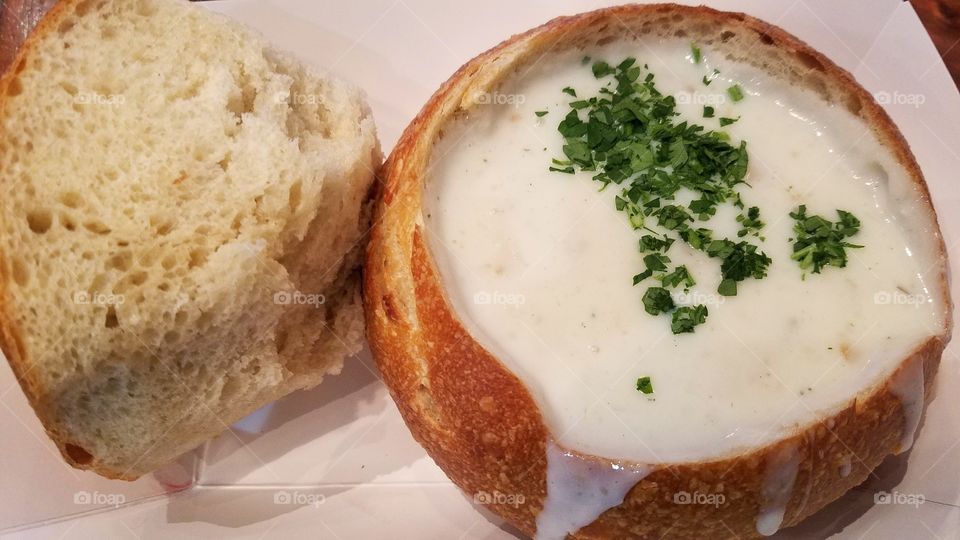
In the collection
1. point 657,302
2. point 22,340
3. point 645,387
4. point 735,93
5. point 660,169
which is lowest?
point 22,340

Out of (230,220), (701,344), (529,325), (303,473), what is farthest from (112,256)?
(701,344)

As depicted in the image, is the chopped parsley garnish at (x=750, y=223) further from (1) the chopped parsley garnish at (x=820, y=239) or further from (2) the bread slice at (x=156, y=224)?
(2) the bread slice at (x=156, y=224)

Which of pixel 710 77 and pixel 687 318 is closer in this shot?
pixel 687 318

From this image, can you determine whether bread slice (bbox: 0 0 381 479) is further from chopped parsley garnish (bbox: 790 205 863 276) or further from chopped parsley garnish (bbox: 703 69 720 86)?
chopped parsley garnish (bbox: 790 205 863 276)

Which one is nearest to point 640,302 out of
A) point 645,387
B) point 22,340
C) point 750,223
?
point 645,387

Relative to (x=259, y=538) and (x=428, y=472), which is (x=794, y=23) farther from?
(x=259, y=538)

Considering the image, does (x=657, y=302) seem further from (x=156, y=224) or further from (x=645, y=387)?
(x=156, y=224)
